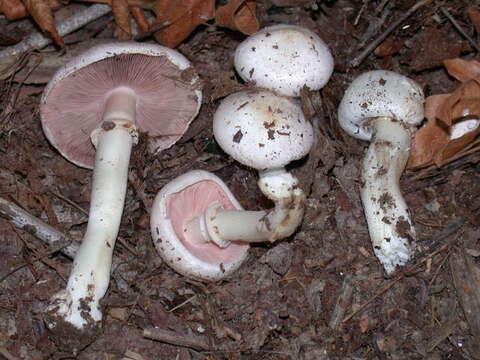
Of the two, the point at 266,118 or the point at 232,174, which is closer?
the point at 266,118

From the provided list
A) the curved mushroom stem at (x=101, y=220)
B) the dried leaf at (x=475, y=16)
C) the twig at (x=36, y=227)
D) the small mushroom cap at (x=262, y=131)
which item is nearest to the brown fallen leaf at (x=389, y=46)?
the dried leaf at (x=475, y=16)

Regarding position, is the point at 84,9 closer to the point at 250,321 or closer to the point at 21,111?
the point at 21,111

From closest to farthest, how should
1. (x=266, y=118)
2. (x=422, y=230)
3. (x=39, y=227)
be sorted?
(x=266, y=118), (x=39, y=227), (x=422, y=230)

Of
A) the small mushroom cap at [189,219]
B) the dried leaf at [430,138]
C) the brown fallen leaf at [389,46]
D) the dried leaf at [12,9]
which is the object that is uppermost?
the dried leaf at [12,9]

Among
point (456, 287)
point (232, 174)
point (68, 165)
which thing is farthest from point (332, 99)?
point (68, 165)

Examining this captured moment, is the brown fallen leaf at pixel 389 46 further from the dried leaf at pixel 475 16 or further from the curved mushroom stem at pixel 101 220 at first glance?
the curved mushroom stem at pixel 101 220

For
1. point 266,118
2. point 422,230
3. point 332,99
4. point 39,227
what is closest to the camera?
point 266,118

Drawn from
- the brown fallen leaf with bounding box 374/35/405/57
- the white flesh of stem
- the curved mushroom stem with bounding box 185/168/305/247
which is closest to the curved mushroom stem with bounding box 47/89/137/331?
the white flesh of stem
